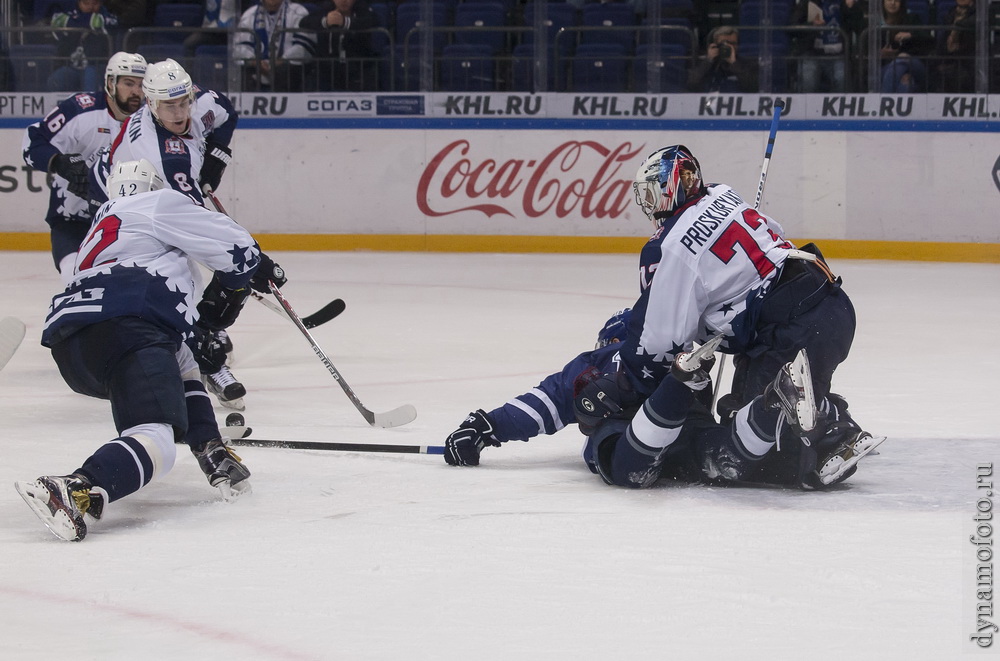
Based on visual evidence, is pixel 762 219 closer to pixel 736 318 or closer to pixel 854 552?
pixel 736 318

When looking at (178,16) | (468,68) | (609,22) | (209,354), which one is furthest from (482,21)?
(209,354)

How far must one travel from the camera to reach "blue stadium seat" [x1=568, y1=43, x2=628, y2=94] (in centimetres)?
975

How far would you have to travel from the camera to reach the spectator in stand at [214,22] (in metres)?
9.92

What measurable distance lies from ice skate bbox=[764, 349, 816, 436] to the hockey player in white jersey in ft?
4.19

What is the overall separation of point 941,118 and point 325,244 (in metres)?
4.46

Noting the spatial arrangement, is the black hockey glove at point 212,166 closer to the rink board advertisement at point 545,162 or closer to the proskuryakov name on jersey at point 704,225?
the proskuryakov name on jersey at point 704,225

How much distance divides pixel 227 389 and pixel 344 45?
225 inches

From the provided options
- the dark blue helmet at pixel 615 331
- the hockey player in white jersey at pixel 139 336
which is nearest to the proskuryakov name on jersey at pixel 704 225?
the dark blue helmet at pixel 615 331

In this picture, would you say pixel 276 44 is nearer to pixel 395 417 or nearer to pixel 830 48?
pixel 830 48

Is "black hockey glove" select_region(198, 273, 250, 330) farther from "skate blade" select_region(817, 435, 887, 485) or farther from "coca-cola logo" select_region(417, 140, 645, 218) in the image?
"coca-cola logo" select_region(417, 140, 645, 218)

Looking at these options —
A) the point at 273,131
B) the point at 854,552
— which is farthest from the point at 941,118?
the point at 854,552

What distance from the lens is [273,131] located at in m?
9.94

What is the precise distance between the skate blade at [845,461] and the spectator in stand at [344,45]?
715cm

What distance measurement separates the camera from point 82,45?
32.3 feet
